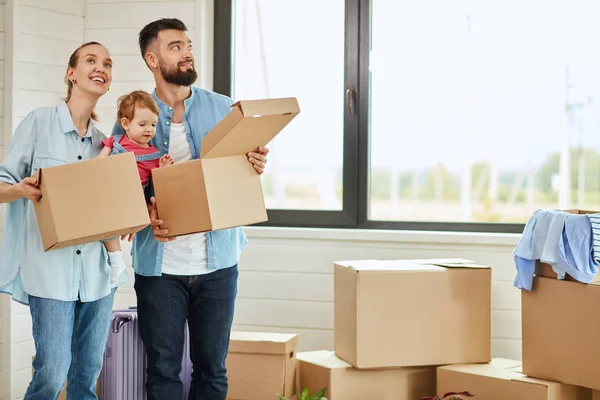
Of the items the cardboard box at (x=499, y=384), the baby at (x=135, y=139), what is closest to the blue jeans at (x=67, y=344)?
the baby at (x=135, y=139)

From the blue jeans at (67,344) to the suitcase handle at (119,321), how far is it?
0.38m

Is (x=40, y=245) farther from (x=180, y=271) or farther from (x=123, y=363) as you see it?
(x=123, y=363)

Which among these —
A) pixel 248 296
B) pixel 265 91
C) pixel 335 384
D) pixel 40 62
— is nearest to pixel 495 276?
pixel 335 384

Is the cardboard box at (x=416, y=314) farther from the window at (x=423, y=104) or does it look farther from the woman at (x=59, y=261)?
the woman at (x=59, y=261)

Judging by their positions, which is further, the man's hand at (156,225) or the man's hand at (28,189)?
the man's hand at (156,225)

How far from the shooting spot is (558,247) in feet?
8.18

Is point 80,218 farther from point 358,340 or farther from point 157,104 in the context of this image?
point 358,340

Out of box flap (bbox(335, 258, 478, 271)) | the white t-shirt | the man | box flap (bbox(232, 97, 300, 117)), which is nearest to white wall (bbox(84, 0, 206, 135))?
the man

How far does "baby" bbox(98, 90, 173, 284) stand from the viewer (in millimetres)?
2148

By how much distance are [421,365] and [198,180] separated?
4.02ft

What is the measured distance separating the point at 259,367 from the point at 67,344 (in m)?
1.01

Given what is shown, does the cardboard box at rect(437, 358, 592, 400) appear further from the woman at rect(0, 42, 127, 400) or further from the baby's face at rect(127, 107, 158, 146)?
the baby's face at rect(127, 107, 158, 146)

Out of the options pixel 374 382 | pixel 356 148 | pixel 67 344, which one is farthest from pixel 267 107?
pixel 356 148

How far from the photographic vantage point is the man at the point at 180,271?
89.1 inches
